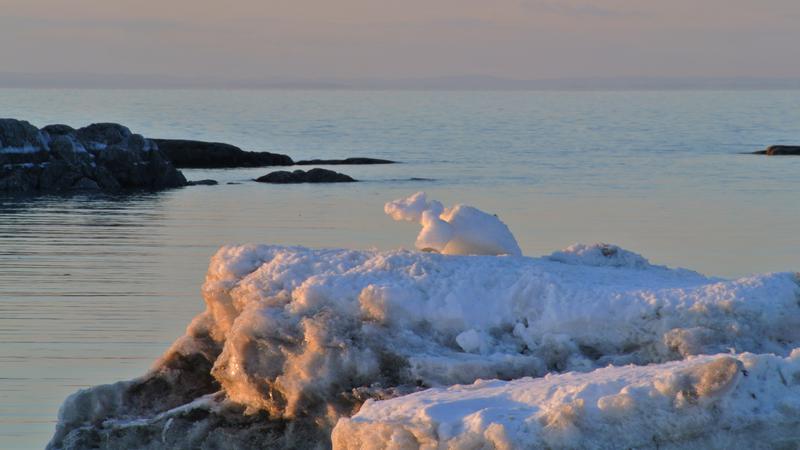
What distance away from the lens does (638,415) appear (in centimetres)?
729

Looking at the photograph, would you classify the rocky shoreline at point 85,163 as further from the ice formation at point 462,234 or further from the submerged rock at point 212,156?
the ice formation at point 462,234

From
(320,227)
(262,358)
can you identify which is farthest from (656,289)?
(320,227)

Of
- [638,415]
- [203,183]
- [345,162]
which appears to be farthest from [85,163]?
[638,415]

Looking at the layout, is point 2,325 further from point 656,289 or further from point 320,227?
point 320,227

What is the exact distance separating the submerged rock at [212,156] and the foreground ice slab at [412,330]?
46.2m

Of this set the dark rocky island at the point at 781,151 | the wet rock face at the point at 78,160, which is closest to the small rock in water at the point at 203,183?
the wet rock face at the point at 78,160

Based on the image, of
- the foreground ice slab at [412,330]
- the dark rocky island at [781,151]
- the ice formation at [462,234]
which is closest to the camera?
the foreground ice slab at [412,330]

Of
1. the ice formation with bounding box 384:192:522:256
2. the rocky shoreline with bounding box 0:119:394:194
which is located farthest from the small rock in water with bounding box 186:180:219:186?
the ice formation with bounding box 384:192:522:256

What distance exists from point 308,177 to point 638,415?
122 feet

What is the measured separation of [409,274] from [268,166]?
154 ft

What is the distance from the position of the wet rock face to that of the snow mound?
113 feet

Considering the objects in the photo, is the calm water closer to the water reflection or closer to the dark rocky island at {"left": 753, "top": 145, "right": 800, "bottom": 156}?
the water reflection

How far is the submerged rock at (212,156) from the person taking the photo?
55.8 metres

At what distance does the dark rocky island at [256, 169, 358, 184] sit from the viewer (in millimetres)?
43938
